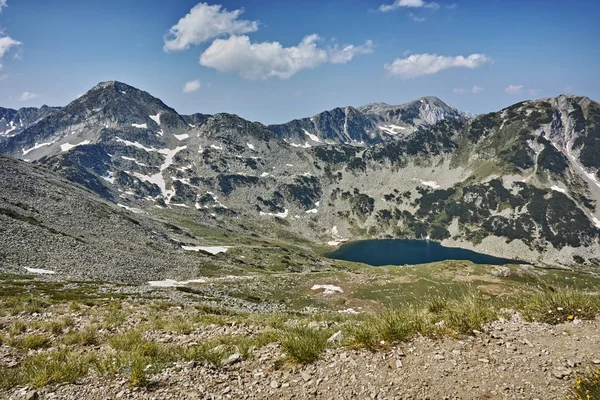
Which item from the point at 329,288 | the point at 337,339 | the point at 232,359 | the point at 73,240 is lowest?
the point at 329,288

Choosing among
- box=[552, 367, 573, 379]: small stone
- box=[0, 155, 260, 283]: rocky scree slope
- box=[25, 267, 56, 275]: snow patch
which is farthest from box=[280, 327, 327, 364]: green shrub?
box=[25, 267, 56, 275]: snow patch

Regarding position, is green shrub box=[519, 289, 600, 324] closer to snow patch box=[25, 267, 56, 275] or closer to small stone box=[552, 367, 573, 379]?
small stone box=[552, 367, 573, 379]

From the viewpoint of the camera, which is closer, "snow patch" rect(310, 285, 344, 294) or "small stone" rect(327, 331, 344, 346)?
"small stone" rect(327, 331, 344, 346)

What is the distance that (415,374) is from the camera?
23.7 ft

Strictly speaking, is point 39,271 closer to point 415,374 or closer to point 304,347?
point 304,347

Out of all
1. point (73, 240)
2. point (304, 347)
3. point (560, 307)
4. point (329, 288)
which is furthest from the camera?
point (73, 240)

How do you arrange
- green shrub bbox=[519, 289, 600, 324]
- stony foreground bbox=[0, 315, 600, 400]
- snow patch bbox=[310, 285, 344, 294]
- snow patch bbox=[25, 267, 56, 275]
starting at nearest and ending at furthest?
stony foreground bbox=[0, 315, 600, 400]
green shrub bbox=[519, 289, 600, 324]
snow patch bbox=[25, 267, 56, 275]
snow patch bbox=[310, 285, 344, 294]

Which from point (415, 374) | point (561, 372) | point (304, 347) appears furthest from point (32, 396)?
point (561, 372)

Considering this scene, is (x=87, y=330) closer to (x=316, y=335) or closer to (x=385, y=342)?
(x=316, y=335)

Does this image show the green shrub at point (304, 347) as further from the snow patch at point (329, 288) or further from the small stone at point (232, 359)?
the snow patch at point (329, 288)

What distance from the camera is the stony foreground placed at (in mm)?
6602

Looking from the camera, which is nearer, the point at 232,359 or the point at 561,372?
the point at 561,372

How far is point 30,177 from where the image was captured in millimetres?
109625

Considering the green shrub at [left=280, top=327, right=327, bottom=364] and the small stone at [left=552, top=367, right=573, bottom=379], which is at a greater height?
the small stone at [left=552, top=367, right=573, bottom=379]
